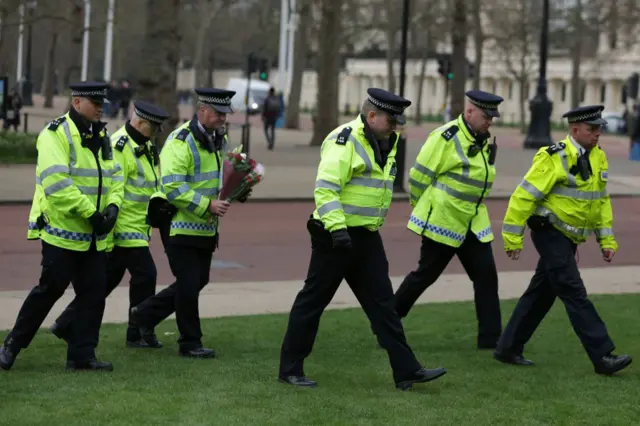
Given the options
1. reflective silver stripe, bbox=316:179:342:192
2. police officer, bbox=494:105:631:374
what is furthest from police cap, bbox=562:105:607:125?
reflective silver stripe, bbox=316:179:342:192

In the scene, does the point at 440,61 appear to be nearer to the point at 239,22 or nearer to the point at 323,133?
the point at 323,133

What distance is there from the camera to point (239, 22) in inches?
3575

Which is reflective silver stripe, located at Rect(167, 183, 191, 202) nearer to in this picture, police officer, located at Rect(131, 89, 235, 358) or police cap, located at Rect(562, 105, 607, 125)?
police officer, located at Rect(131, 89, 235, 358)

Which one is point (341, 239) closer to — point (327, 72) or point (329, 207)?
point (329, 207)

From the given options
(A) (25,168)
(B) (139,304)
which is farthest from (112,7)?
(B) (139,304)

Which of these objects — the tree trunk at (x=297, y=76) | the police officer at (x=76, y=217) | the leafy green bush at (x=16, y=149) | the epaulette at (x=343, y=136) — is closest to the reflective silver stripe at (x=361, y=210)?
the epaulette at (x=343, y=136)

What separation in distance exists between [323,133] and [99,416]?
109ft

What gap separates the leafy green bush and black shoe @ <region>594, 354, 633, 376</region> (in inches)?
826

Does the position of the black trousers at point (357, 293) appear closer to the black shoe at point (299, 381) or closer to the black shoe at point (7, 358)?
the black shoe at point (299, 381)

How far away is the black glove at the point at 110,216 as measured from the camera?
7965mm

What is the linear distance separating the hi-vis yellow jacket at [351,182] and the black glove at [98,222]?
50.4 inches

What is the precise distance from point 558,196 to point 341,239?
1.88 m

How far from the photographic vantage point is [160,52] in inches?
1118

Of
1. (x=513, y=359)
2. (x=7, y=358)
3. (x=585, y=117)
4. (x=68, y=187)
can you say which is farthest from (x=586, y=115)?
(x=7, y=358)
